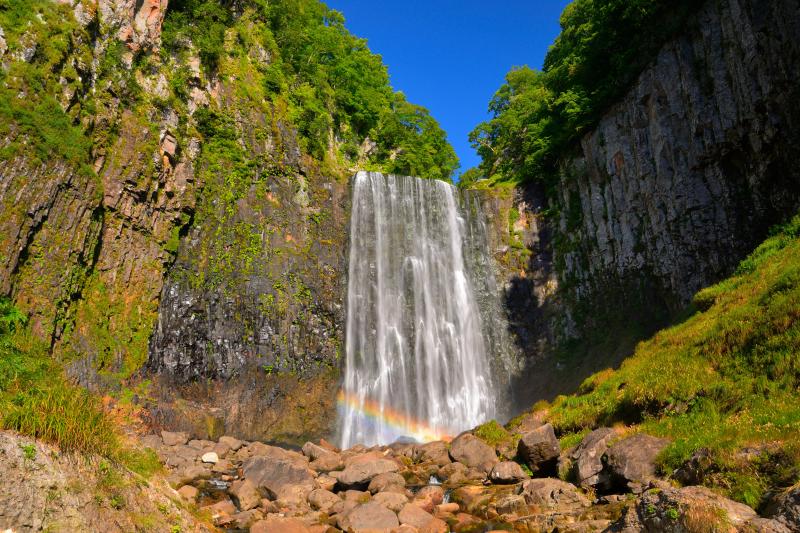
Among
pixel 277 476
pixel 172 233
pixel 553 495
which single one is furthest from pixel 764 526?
pixel 172 233

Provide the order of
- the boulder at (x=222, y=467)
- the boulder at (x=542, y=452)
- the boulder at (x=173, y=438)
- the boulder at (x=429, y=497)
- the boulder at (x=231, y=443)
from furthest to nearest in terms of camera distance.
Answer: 1. the boulder at (x=231, y=443)
2. the boulder at (x=173, y=438)
3. the boulder at (x=222, y=467)
4. the boulder at (x=542, y=452)
5. the boulder at (x=429, y=497)

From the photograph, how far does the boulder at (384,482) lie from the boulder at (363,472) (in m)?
0.26

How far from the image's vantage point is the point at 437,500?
11195 millimetres

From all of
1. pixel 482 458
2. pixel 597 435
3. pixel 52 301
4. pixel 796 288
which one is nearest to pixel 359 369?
pixel 482 458

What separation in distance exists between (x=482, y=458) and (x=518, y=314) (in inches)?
618

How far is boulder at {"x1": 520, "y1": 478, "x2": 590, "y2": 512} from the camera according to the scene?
30.3 feet

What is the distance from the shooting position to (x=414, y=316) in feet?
88.3

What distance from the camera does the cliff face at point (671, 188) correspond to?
17.6m

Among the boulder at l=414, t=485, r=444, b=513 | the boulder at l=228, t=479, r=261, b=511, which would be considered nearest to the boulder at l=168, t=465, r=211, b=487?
the boulder at l=228, t=479, r=261, b=511

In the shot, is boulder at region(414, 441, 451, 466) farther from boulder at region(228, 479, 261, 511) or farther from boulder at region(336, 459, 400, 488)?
boulder at region(228, 479, 261, 511)

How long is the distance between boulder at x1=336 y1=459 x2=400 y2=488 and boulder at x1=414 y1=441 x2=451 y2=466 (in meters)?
2.19

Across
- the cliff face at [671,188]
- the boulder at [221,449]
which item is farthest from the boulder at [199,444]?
the cliff face at [671,188]

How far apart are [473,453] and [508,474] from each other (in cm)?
267

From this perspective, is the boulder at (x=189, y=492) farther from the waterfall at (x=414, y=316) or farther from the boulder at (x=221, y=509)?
the waterfall at (x=414, y=316)
